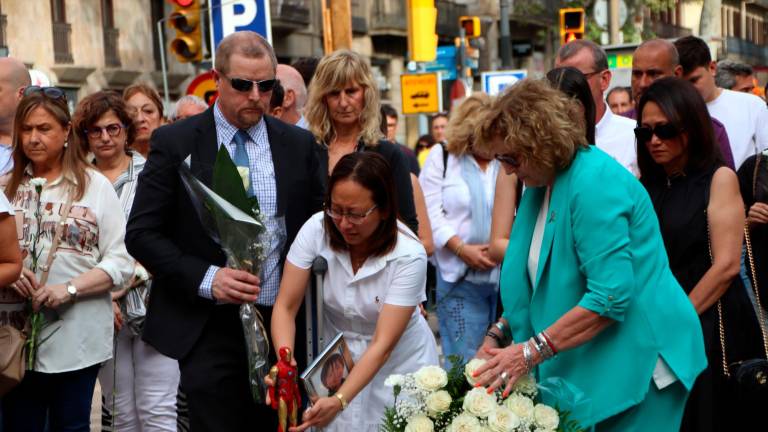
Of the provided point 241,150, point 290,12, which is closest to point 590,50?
point 241,150

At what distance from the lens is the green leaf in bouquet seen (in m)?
4.62

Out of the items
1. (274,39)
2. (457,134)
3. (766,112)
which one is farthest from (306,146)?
(274,39)

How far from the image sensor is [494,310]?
310 inches

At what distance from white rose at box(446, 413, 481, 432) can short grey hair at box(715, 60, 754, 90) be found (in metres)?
7.83

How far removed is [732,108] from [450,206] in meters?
1.86

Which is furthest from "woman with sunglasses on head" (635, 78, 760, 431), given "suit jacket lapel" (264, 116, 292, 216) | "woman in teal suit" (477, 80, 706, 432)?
"suit jacket lapel" (264, 116, 292, 216)

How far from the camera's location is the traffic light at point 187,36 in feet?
49.4

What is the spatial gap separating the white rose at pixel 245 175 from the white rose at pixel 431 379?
3.62 ft

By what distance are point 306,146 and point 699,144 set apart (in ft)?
5.42

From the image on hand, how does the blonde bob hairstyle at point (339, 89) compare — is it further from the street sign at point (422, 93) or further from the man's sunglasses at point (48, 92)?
the street sign at point (422, 93)

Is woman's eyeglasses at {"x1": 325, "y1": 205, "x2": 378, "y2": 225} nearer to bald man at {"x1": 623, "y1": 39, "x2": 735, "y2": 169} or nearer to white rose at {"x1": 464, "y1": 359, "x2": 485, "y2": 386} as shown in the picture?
white rose at {"x1": 464, "y1": 359, "x2": 485, "y2": 386}

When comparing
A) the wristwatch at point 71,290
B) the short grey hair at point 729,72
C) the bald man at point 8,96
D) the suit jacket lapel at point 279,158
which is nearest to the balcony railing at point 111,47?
the short grey hair at point 729,72

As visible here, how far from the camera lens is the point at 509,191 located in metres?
6.05

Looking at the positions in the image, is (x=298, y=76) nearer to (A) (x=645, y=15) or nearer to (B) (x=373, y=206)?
(B) (x=373, y=206)
